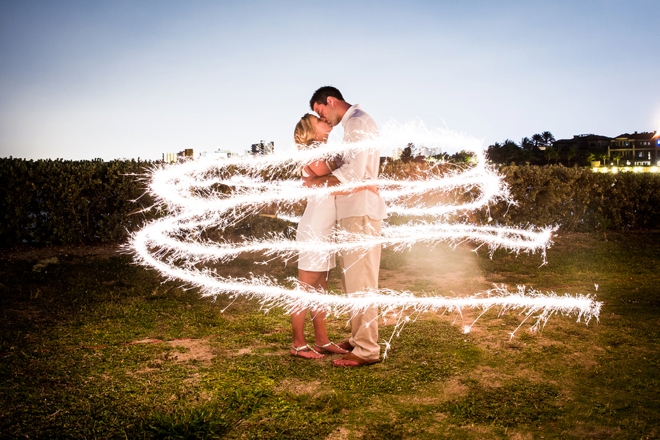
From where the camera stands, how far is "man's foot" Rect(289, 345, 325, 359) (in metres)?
5.10

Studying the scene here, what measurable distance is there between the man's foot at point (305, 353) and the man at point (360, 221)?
0.97 ft

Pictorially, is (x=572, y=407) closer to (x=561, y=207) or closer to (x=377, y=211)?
(x=377, y=211)

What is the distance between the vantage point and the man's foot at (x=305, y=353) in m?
5.10

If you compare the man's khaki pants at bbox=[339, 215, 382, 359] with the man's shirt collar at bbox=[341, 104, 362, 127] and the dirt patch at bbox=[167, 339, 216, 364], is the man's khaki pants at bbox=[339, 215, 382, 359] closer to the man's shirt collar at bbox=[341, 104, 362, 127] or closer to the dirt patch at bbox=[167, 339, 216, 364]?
the man's shirt collar at bbox=[341, 104, 362, 127]

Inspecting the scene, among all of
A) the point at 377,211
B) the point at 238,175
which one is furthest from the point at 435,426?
the point at 238,175

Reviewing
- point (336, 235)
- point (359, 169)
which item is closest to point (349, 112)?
point (359, 169)

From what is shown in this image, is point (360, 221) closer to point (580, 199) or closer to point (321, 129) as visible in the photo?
point (321, 129)

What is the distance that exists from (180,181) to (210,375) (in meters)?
4.85

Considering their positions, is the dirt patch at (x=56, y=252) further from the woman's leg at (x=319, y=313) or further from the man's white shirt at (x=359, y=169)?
the man's white shirt at (x=359, y=169)

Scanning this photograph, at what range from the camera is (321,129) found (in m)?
5.15

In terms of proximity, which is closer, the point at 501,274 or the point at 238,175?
the point at 501,274

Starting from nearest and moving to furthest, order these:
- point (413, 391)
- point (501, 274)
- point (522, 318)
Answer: point (413, 391)
point (522, 318)
point (501, 274)

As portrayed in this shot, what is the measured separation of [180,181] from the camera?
8.80 metres

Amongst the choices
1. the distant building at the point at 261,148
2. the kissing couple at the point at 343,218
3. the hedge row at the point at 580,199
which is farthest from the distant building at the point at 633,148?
the kissing couple at the point at 343,218
